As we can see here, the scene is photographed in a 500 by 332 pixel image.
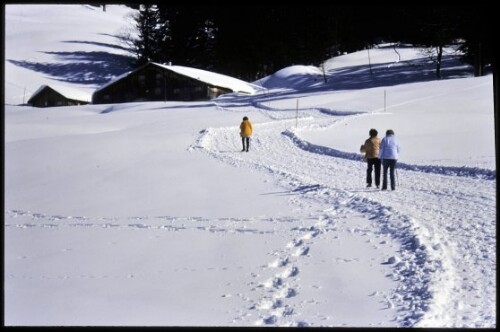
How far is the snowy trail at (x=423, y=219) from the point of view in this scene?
5.10 m

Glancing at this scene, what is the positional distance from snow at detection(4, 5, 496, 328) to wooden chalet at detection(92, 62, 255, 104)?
29.8m

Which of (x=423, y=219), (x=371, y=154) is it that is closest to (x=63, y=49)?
(x=371, y=154)

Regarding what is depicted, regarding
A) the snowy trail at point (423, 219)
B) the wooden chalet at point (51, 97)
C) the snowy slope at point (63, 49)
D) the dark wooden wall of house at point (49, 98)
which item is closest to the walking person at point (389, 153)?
the snowy trail at point (423, 219)

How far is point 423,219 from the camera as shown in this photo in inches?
330

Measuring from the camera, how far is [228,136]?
23.6 metres

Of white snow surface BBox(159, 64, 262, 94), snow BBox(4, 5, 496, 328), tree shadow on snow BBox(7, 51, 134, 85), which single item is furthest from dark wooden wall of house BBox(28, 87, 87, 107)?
snow BBox(4, 5, 496, 328)

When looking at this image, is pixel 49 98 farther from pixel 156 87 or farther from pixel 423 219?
pixel 423 219

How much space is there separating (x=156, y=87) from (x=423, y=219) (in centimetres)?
4463

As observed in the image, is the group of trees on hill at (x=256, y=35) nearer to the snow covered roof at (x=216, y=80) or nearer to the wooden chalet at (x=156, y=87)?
the snow covered roof at (x=216, y=80)

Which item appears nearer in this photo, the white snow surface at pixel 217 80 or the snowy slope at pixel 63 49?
the white snow surface at pixel 217 80

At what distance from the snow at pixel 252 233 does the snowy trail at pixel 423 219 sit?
28 millimetres

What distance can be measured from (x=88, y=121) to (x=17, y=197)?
860 inches

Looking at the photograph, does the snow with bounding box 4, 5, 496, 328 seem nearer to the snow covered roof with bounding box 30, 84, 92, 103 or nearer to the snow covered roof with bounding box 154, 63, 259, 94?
the snow covered roof with bounding box 154, 63, 259, 94

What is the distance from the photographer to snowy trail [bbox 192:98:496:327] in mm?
5098
